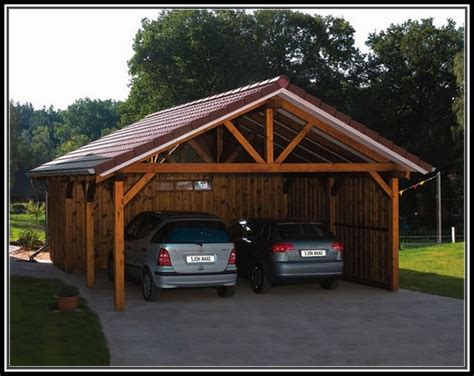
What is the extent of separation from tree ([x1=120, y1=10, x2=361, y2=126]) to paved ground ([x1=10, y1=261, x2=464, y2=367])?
32062 mm

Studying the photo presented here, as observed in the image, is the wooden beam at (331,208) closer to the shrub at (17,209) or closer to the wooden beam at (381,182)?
the wooden beam at (381,182)

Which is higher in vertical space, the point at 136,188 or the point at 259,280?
the point at 136,188

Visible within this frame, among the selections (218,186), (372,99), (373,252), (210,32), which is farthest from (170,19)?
(373,252)

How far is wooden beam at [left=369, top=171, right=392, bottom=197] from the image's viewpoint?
14876 mm

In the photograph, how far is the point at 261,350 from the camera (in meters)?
9.57

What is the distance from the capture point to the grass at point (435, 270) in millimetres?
15797

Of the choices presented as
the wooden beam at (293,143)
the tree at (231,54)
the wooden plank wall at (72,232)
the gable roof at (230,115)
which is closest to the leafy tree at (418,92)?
the tree at (231,54)

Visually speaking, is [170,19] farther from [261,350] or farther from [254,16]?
[261,350]

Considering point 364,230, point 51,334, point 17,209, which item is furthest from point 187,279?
point 17,209

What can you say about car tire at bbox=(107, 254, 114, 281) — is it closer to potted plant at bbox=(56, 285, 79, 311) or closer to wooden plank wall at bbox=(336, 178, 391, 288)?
potted plant at bbox=(56, 285, 79, 311)

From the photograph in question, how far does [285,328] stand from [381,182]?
4969 mm

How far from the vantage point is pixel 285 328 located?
11.1 metres

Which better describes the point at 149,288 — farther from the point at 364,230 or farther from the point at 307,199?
the point at 307,199

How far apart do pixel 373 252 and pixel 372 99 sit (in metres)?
31.9
